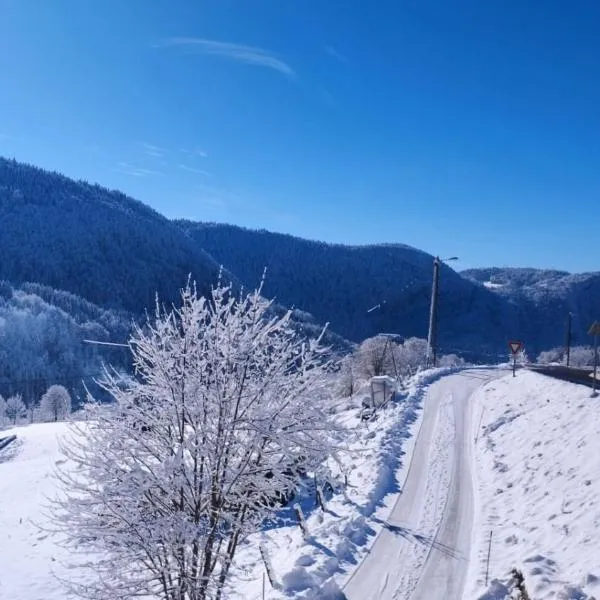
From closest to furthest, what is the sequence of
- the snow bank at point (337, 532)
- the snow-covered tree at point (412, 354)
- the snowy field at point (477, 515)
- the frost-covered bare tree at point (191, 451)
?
the frost-covered bare tree at point (191, 451) < the snowy field at point (477, 515) < the snow bank at point (337, 532) < the snow-covered tree at point (412, 354)

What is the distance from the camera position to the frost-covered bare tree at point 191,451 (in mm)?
9078

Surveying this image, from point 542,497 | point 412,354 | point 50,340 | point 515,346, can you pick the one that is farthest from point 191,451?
point 50,340

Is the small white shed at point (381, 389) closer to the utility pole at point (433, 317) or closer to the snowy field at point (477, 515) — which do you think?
the snowy field at point (477, 515)

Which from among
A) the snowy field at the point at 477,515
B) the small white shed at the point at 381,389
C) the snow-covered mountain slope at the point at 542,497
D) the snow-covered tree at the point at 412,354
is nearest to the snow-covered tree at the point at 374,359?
the snow-covered tree at the point at 412,354

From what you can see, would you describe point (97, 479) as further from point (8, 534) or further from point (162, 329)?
point (8, 534)

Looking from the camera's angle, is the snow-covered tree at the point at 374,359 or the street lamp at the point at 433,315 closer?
the street lamp at the point at 433,315

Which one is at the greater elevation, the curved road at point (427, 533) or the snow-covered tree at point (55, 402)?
the curved road at point (427, 533)

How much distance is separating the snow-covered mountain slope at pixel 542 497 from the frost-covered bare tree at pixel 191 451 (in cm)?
547

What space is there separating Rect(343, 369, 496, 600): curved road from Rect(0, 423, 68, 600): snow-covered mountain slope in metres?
7.20

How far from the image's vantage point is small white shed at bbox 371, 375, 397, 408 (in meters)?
36.5

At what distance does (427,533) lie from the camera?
15.1 meters

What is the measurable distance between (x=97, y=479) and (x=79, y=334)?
15390 cm

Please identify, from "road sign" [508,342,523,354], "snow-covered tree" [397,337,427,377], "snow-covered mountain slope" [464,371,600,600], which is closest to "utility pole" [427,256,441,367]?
"road sign" [508,342,523,354]

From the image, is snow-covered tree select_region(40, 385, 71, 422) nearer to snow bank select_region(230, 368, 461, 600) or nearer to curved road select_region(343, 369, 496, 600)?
snow bank select_region(230, 368, 461, 600)
